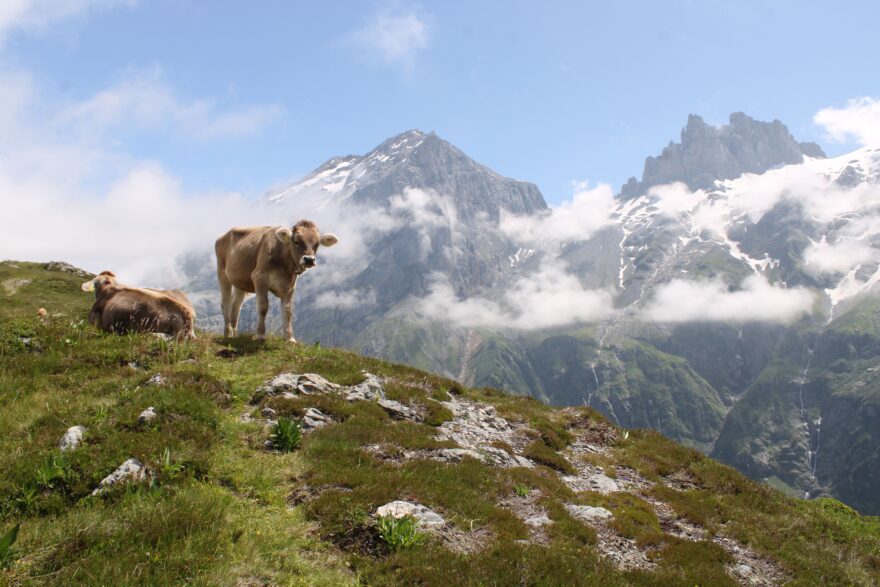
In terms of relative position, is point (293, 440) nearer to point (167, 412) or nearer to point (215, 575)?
point (167, 412)

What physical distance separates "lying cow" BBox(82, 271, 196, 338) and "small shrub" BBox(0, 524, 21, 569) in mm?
10317

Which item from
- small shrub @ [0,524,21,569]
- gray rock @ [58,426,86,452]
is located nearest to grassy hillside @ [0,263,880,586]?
small shrub @ [0,524,21,569]

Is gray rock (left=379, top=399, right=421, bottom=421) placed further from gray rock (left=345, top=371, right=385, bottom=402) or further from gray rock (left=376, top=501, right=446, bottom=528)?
gray rock (left=376, top=501, right=446, bottom=528)

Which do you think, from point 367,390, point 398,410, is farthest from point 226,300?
point 398,410

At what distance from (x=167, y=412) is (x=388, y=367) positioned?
30.7 feet

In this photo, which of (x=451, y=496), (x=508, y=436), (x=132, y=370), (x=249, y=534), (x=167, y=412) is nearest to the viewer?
(x=249, y=534)

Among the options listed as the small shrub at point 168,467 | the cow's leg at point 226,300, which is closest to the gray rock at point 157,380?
the small shrub at point 168,467

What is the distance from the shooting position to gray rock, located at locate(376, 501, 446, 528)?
8406mm

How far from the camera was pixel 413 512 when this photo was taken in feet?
28.4

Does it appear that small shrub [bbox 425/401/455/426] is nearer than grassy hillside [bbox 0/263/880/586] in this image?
No

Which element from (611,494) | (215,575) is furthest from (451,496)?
(611,494)

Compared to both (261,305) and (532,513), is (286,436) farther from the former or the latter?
(261,305)

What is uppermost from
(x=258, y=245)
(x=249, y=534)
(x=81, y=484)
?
(x=258, y=245)

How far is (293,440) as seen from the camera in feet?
35.3
